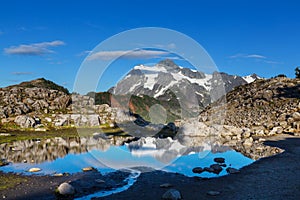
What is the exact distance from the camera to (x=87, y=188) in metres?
27.9

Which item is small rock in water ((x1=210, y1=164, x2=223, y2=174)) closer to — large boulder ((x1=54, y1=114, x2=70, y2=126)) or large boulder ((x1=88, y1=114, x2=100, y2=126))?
large boulder ((x1=88, y1=114, x2=100, y2=126))

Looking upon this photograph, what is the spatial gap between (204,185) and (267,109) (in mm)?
71011

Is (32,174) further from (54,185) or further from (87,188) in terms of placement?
(87,188)

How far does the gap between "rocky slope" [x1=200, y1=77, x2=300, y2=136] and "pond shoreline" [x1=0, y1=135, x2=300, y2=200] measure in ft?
129

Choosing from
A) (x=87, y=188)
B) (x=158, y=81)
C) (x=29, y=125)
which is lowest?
(x=87, y=188)

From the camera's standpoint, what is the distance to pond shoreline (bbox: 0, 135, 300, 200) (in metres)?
24.7

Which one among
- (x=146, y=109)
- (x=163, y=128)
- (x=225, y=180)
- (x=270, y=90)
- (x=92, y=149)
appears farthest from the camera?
(x=146, y=109)

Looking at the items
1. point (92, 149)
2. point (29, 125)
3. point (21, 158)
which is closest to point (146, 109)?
point (29, 125)

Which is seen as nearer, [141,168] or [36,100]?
[141,168]

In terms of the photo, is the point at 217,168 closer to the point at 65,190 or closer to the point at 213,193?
the point at 213,193

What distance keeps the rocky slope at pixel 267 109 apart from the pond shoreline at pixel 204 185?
39.2m

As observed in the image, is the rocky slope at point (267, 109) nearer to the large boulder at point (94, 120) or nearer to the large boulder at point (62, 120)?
the large boulder at point (94, 120)

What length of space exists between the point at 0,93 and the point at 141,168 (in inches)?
3757

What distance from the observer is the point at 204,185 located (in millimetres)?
28156
